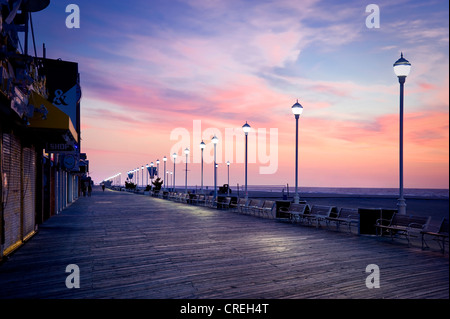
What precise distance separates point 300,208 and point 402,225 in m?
4.76

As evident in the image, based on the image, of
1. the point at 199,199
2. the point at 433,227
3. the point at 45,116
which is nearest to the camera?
the point at 45,116

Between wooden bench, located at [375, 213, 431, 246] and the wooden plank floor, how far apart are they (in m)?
0.44

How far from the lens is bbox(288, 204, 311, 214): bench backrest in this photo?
13.9 m

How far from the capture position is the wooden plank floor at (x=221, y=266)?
5094 millimetres

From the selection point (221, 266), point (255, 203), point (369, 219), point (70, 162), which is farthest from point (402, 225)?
point (70, 162)

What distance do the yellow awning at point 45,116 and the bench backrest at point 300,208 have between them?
9.44m

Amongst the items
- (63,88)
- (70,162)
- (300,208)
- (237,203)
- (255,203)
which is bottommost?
(237,203)

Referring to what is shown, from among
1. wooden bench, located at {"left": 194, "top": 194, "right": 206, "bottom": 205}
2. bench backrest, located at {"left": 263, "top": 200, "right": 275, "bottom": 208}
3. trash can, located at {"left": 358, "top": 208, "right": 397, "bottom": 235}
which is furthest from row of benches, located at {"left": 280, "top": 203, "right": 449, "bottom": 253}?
wooden bench, located at {"left": 194, "top": 194, "right": 206, "bottom": 205}

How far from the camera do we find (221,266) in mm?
6625

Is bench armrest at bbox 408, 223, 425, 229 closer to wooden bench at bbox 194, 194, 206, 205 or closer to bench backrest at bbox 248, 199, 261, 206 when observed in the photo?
bench backrest at bbox 248, 199, 261, 206

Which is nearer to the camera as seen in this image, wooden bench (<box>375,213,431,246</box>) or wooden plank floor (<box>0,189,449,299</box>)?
wooden plank floor (<box>0,189,449,299</box>)

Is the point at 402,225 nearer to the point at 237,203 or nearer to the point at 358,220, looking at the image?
the point at 358,220
